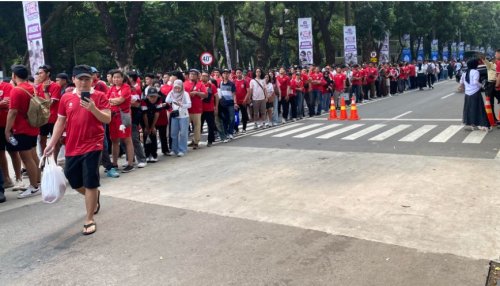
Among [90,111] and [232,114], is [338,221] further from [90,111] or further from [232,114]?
[232,114]

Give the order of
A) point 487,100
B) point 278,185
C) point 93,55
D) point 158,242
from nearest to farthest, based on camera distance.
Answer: point 158,242
point 278,185
point 487,100
point 93,55

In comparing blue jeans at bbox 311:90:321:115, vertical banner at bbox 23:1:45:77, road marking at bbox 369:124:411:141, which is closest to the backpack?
vertical banner at bbox 23:1:45:77

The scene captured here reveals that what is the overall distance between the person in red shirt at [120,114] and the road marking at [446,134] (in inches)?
257

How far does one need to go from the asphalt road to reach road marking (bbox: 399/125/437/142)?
48.0 inches

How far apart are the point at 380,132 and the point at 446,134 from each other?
160 cm

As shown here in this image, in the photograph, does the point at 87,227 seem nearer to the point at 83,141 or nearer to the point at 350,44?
the point at 83,141

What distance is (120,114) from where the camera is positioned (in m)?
9.05

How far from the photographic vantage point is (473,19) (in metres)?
72.8

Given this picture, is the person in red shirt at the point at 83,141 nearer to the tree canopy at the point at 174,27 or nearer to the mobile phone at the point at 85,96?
the mobile phone at the point at 85,96

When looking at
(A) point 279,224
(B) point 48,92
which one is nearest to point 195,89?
(B) point 48,92

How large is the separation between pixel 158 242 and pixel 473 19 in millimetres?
78276

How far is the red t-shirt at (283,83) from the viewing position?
15.6m

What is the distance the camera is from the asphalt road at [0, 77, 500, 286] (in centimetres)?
434

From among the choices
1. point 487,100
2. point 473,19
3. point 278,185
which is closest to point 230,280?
point 278,185
